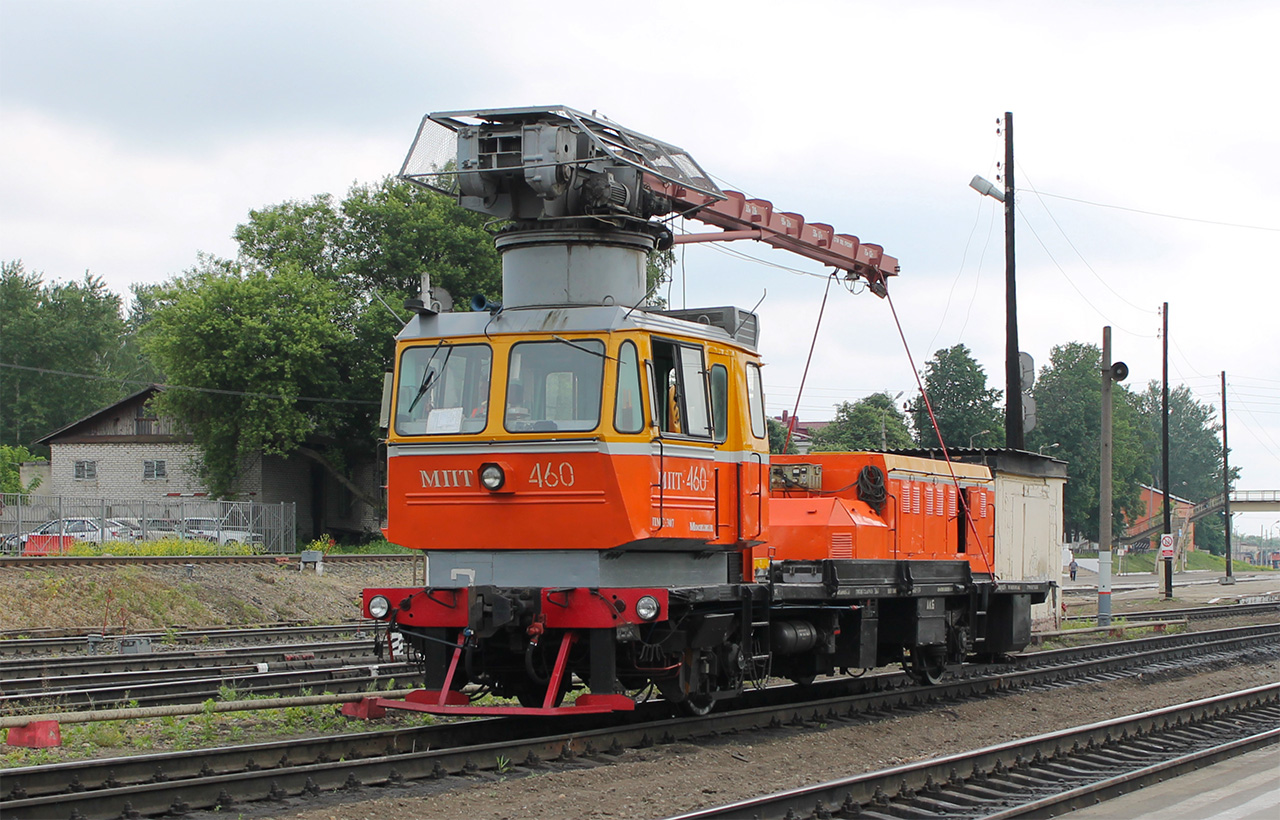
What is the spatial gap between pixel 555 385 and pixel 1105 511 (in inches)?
788

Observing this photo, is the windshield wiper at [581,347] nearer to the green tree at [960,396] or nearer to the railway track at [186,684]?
the railway track at [186,684]

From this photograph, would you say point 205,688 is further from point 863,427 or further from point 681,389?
point 863,427

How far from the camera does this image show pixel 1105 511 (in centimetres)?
2702

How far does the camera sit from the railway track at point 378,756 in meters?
7.68

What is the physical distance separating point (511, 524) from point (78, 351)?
7781 centimetres

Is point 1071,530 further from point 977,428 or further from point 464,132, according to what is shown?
point 464,132

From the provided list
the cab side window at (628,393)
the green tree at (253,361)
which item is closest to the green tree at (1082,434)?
the green tree at (253,361)

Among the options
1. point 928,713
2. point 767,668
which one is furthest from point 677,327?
point 928,713

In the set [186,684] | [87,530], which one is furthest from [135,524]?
[186,684]

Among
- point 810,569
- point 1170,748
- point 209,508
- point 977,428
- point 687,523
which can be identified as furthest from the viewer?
point 977,428

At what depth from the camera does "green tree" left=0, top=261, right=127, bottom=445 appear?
77.3 metres

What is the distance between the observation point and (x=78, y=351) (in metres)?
79.7

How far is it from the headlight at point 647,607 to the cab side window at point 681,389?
4.82 feet

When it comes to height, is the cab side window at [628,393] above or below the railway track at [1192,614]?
above
